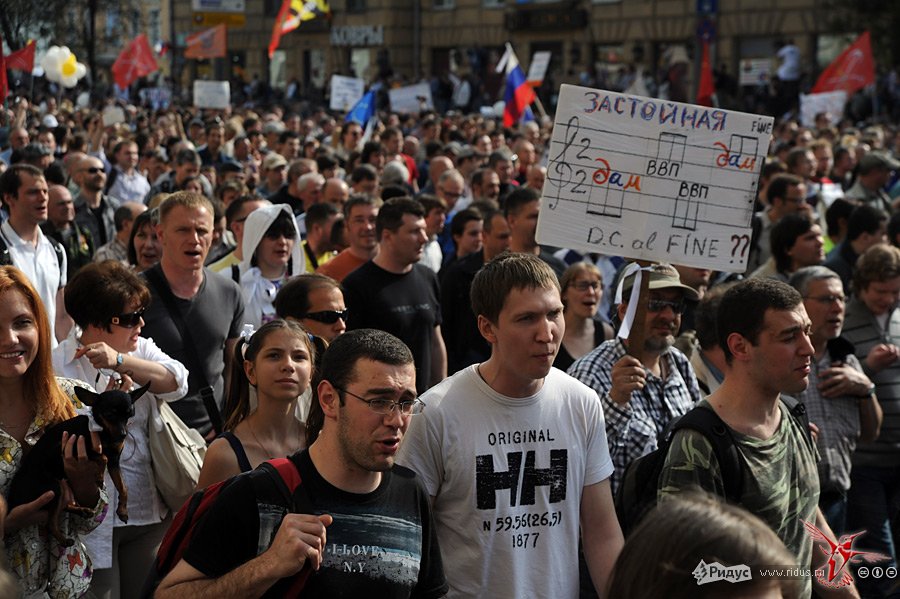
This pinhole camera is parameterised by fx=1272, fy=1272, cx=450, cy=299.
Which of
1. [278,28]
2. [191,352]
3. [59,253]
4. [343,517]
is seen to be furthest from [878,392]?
[278,28]

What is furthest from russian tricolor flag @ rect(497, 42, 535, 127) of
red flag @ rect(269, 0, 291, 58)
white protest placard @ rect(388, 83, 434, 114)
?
red flag @ rect(269, 0, 291, 58)

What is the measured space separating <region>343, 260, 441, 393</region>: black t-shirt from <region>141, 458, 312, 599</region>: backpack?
3393mm

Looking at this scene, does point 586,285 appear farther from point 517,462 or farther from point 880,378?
point 517,462

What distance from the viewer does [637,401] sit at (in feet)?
16.9

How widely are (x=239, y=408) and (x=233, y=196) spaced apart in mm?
6131

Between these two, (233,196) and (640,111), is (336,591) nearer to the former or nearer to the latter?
(640,111)

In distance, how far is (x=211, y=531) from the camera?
3205 mm

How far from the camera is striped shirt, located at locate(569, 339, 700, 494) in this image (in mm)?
5016

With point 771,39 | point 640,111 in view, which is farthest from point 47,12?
point 771,39

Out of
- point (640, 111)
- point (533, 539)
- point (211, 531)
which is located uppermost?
point (640, 111)

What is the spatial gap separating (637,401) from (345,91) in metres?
18.1

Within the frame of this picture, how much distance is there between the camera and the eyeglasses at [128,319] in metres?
5.08

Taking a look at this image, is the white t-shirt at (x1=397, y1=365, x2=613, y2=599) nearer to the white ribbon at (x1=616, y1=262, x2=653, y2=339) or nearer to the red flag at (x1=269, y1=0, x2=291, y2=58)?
the white ribbon at (x1=616, y1=262, x2=653, y2=339)

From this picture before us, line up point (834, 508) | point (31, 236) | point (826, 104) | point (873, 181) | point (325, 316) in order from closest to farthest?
1. point (325, 316)
2. point (834, 508)
3. point (31, 236)
4. point (873, 181)
5. point (826, 104)
